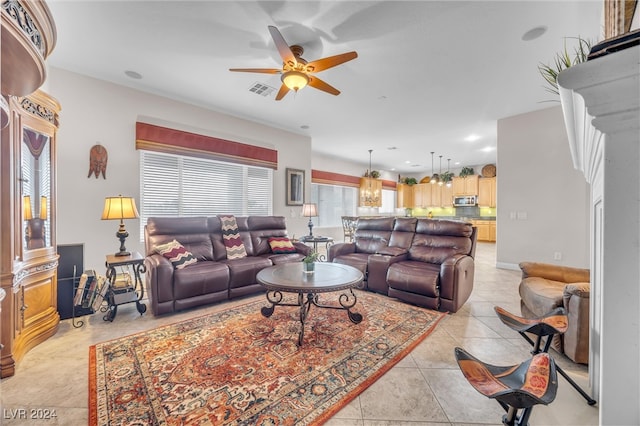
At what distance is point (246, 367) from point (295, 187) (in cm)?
433

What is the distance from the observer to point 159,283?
2.74m

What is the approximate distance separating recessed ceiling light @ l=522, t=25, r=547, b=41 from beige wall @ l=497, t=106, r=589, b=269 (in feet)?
8.18

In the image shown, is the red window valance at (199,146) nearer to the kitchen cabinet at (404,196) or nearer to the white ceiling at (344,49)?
the white ceiling at (344,49)

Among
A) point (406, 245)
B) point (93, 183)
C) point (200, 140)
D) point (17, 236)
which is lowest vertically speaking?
point (406, 245)

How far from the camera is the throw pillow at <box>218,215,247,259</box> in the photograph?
12.2ft

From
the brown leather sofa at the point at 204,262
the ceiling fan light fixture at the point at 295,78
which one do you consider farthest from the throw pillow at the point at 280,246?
the ceiling fan light fixture at the point at 295,78

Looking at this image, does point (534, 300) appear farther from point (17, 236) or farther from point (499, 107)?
point (17, 236)

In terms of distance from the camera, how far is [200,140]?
4309mm

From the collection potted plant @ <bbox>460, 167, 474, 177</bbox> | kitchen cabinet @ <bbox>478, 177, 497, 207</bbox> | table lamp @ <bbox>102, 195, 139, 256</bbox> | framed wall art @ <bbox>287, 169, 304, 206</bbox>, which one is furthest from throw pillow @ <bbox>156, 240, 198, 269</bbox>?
potted plant @ <bbox>460, 167, 474, 177</bbox>

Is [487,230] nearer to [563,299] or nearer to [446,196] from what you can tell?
[446,196]

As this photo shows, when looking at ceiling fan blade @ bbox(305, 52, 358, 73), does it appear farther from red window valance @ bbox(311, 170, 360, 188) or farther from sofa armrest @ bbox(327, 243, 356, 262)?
red window valance @ bbox(311, 170, 360, 188)

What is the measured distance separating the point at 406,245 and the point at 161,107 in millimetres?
4204

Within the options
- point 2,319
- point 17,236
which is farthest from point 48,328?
point 17,236

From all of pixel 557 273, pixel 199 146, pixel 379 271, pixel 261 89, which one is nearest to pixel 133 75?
pixel 199 146
